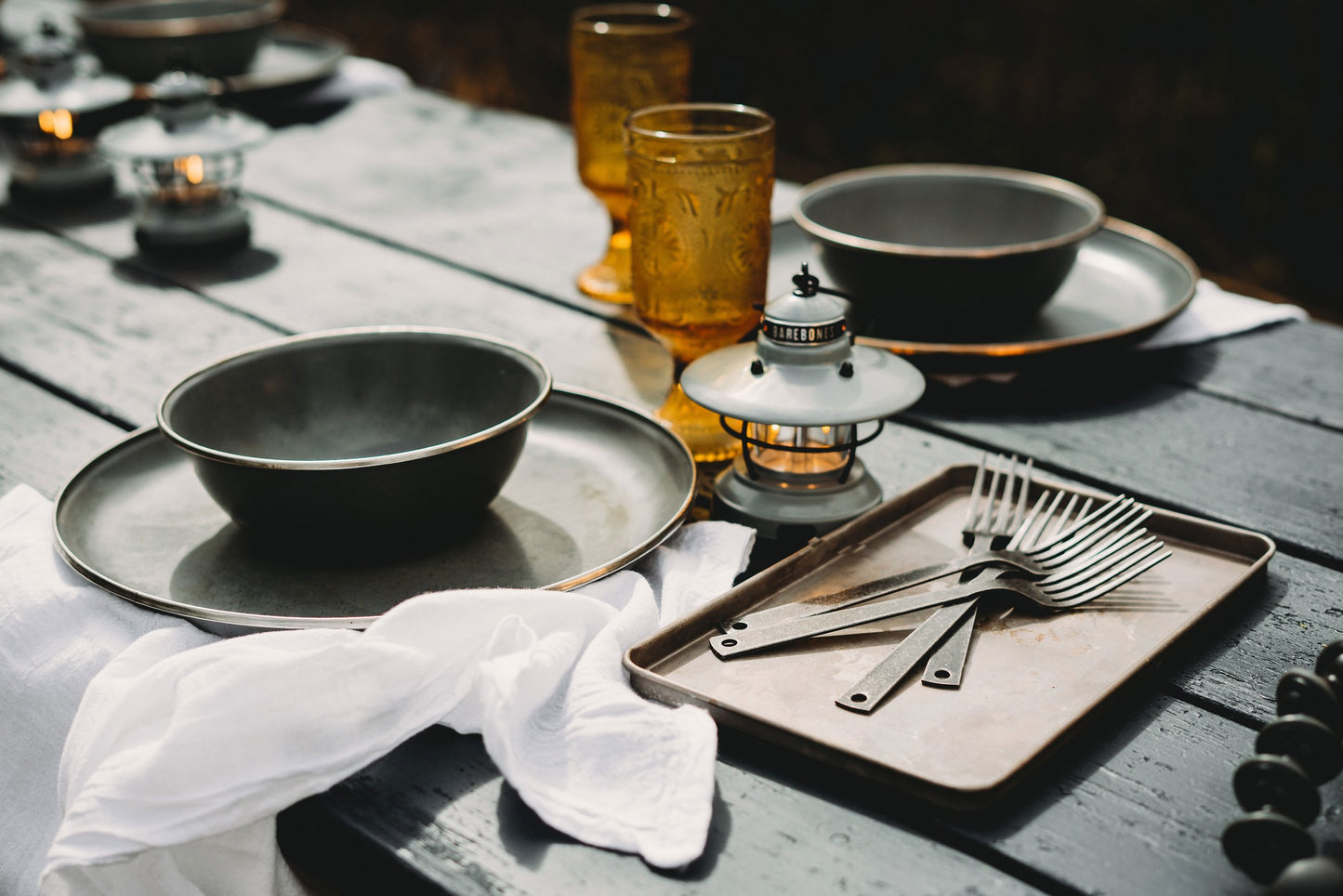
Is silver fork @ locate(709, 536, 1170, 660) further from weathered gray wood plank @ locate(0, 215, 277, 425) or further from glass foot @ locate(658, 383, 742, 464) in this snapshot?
weathered gray wood plank @ locate(0, 215, 277, 425)

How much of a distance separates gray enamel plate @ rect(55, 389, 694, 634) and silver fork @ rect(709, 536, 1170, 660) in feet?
0.34

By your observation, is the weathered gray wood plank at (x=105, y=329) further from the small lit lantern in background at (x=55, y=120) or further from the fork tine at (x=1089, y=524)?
the fork tine at (x=1089, y=524)

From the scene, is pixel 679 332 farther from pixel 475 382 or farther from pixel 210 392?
pixel 210 392

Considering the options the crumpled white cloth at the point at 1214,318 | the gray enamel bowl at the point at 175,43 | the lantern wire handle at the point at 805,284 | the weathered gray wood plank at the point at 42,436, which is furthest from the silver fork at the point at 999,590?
the gray enamel bowl at the point at 175,43

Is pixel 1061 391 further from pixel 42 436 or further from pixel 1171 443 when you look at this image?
pixel 42 436


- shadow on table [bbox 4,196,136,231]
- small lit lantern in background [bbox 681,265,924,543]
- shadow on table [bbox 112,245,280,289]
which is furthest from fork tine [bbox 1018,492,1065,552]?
shadow on table [bbox 4,196,136,231]

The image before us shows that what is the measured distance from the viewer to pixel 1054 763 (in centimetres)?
62

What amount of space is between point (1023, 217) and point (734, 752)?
0.80 metres

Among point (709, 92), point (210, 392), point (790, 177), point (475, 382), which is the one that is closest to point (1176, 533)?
point (475, 382)

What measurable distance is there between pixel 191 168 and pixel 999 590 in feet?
3.57

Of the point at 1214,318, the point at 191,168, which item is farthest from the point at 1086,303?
the point at 191,168

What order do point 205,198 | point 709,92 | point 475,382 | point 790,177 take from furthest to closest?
point 709,92 < point 790,177 < point 205,198 < point 475,382

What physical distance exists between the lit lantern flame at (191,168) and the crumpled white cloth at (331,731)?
2.80 ft

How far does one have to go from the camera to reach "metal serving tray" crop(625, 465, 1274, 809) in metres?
0.61
